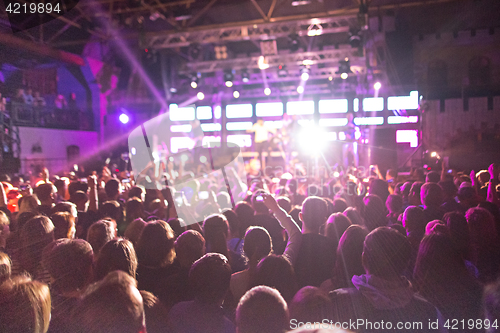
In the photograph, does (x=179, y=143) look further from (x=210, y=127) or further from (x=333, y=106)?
(x=333, y=106)

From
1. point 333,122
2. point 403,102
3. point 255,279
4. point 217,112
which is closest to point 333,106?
point 333,122

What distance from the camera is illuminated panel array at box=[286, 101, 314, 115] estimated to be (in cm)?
1605

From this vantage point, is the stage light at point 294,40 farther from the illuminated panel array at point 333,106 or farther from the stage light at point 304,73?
the illuminated panel array at point 333,106

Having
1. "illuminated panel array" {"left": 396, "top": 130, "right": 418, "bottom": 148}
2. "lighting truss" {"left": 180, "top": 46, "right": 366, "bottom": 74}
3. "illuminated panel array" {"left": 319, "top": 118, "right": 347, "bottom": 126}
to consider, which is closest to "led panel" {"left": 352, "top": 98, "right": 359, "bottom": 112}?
"illuminated panel array" {"left": 319, "top": 118, "right": 347, "bottom": 126}

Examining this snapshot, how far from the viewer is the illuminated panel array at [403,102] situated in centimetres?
1412

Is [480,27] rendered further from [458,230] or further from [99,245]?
[99,245]

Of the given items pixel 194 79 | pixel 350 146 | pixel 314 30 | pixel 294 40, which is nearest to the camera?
pixel 314 30

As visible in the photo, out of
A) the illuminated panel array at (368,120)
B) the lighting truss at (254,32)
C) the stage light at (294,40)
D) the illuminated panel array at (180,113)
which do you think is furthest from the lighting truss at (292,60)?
the illuminated panel array at (180,113)

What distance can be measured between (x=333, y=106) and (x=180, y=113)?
762 cm

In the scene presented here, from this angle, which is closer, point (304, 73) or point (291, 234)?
point (291, 234)

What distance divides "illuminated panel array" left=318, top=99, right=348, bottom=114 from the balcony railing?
10.8 m

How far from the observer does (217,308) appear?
152 centimetres

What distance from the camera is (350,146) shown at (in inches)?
504

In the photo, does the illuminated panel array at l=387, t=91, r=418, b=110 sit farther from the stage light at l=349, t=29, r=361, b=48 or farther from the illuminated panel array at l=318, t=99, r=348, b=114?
the stage light at l=349, t=29, r=361, b=48
